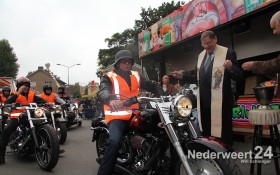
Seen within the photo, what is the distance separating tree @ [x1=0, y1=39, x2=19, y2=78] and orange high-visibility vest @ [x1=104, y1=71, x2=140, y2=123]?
5870 cm

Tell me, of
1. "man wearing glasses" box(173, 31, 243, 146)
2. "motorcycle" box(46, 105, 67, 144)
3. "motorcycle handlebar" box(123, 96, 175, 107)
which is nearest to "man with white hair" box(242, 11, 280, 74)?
"man wearing glasses" box(173, 31, 243, 146)

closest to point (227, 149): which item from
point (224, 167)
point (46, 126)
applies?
point (224, 167)

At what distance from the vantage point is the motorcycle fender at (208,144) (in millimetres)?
2504

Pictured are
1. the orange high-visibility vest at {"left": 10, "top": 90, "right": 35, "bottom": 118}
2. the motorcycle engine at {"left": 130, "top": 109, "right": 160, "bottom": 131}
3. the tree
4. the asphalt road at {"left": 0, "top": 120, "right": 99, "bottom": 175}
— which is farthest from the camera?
the tree

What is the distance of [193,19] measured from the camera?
9.57 m

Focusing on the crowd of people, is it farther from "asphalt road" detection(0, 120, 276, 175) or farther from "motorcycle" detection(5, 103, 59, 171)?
"motorcycle" detection(5, 103, 59, 171)

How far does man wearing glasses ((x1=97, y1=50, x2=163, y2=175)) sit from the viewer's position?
3347 millimetres

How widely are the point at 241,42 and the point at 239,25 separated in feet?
3.21

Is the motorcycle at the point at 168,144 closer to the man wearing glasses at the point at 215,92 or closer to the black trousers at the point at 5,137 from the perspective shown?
the man wearing glasses at the point at 215,92

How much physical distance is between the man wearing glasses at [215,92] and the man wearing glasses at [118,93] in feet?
2.02

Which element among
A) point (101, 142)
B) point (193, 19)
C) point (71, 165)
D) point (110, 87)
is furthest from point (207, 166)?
point (193, 19)

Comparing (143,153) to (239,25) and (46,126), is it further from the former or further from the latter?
(239,25)

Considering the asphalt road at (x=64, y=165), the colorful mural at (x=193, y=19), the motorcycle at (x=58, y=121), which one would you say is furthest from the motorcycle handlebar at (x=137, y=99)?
the colorful mural at (x=193, y=19)

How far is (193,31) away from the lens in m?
9.49
